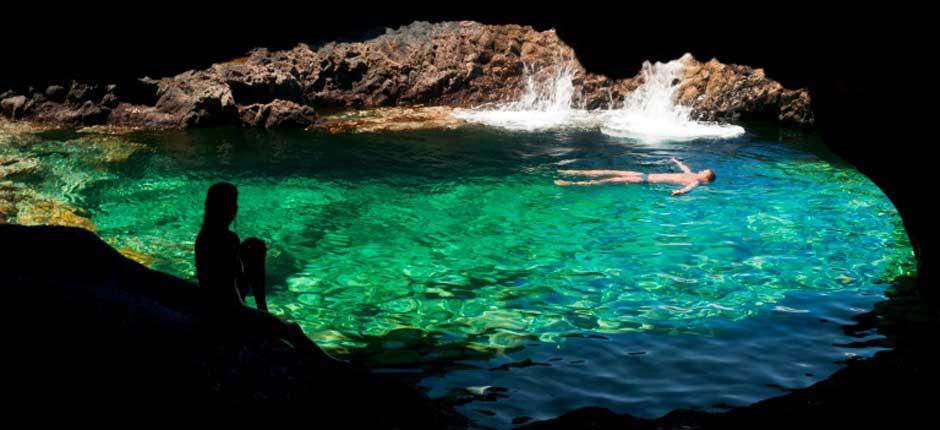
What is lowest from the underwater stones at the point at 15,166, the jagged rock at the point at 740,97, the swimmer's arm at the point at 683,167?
the underwater stones at the point at 15,166

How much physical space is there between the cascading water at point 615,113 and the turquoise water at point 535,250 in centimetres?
207

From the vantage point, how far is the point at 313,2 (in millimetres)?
6969

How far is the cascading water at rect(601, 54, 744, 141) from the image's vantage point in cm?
2466

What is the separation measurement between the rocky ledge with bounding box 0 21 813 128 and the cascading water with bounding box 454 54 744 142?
409 mm

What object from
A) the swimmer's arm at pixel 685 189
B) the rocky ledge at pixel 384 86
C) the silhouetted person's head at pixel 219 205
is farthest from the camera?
the rocky ledge at pixel 384 86

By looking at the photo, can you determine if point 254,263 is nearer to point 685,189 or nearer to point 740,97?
point 685,189

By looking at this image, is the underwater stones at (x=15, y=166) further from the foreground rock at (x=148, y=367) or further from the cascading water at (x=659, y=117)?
the cascading water at (x=659, y=117)

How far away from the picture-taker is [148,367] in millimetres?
4207

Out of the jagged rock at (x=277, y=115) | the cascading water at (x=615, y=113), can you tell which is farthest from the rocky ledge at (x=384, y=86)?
the cascading water at (x=615, y=113)

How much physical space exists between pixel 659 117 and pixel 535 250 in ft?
52.8

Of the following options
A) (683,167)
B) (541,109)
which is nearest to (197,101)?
(541,109)

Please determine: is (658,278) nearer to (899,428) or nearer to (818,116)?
(818,116)

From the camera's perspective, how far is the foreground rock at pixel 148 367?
3.92 meters

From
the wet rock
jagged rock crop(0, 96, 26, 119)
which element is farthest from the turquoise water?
jagged rock crop(0, 96, 26, 119)
